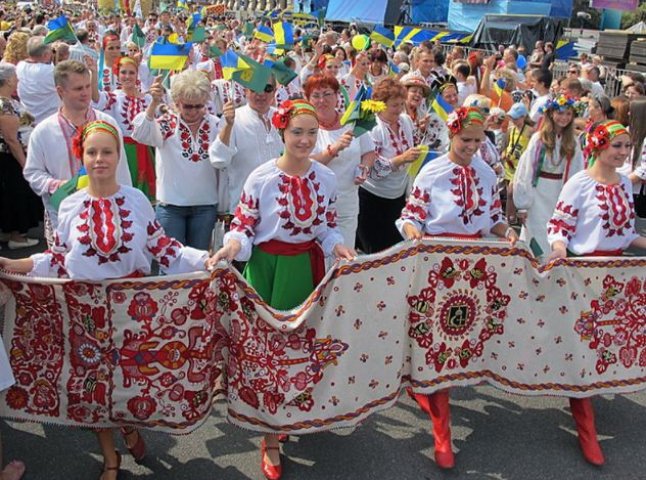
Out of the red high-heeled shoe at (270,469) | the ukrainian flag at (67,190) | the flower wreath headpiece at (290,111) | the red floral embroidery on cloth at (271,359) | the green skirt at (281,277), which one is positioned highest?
the flower wreath headpiece at (290,111)

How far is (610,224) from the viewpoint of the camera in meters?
3.94

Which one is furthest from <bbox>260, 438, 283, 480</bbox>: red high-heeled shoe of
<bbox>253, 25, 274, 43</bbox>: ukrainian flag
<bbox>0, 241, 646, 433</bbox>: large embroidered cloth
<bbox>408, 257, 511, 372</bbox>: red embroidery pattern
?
<bbox>253, 25, 274, 43</bbox>: ukrainian flag

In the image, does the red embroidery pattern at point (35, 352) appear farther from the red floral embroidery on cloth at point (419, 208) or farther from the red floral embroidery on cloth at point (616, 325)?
the red floral embroidery on cloth at point (616, 325)

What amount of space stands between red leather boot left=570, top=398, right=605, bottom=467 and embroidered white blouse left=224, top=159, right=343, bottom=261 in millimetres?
1657

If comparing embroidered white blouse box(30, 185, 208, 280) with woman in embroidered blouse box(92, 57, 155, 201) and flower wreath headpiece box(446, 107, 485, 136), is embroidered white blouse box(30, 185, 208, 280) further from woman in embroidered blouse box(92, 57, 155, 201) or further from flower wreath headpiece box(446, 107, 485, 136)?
woman in embroidered blouse box(92, 57, 155, 201)

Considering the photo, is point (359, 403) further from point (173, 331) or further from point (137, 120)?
point (137, 120)

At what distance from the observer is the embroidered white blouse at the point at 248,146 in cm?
470

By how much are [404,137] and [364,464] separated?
2.69m

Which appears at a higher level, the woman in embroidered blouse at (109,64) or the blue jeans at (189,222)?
the woman in embroidered blouse at (109,64)

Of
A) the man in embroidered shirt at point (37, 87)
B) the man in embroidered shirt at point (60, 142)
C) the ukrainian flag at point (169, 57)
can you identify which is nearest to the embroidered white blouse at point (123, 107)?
the ukrainian flag at point (169, 57)

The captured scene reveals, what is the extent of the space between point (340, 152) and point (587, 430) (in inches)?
90.1

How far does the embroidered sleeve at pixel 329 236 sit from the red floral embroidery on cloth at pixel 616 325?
55.4 inches

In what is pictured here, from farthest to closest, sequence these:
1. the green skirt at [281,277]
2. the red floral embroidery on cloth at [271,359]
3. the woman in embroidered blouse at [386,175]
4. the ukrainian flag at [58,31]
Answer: the ukrainian flag at [58,31], the woman in embroidered blouse at [386,175], the green skirt at [281,277], the red floral embroidery on cloth at [271,359]

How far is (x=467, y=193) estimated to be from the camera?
3939 millimetres
